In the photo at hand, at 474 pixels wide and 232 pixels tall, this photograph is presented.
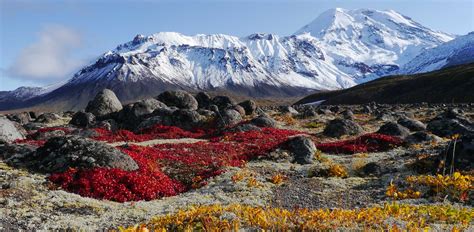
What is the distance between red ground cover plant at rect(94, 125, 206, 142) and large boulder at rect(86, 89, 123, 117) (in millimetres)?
16598

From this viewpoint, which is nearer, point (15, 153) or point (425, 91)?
point (15, 153)

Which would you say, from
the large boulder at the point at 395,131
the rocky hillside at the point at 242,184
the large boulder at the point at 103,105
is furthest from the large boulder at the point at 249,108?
the large boulder at the point at 395,131

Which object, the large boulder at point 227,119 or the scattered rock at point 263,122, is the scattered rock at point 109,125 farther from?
the scattered rock at point 263,122

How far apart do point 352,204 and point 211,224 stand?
8.91 meters

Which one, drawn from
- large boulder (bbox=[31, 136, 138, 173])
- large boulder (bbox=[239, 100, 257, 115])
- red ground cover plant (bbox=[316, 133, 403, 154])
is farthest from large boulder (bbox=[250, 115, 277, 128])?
large boulder (bbox=[31, 136, 138, 173])

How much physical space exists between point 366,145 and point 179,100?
3849 centimetres

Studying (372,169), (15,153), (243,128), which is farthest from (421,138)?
(15,153)

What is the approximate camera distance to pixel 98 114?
6231 centimetres

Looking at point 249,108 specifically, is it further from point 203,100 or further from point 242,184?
point 242,184

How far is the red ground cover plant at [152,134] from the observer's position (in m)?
39.9

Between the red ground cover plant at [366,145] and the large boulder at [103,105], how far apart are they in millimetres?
38630

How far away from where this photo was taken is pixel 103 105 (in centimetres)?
6384

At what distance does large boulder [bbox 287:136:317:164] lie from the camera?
28.6m

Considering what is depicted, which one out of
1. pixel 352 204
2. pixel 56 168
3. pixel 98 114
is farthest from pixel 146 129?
pixel 352 204
